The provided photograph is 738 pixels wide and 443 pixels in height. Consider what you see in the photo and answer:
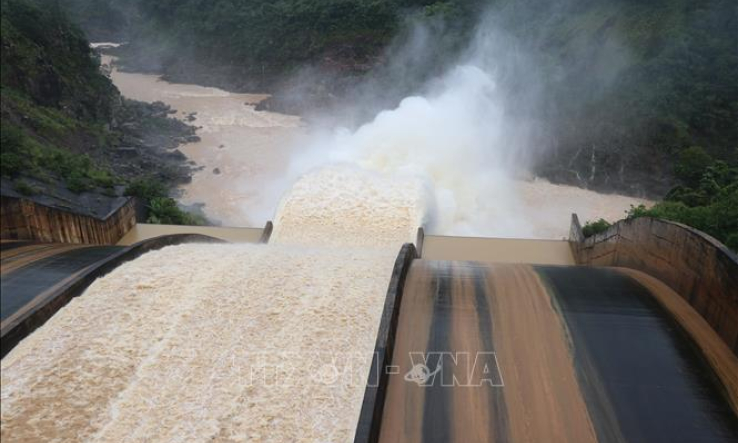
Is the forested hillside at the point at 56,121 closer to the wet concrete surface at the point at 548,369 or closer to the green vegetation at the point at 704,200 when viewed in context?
the wet concrete surface at the point at 548,369

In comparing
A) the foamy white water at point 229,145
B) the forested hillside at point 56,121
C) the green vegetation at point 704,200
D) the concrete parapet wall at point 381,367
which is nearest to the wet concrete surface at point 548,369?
the concrete parapet wall at point 381,367

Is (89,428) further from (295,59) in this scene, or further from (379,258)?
(295,59)

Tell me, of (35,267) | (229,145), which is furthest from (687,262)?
(229,145)

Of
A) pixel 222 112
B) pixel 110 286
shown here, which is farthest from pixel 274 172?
pixel 110 286

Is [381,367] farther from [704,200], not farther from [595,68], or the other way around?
[595,68]

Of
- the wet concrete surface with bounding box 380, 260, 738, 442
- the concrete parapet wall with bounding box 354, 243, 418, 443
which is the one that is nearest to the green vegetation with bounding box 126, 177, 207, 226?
the concrete parapet wall with bounding box 354, 243, 418, 443

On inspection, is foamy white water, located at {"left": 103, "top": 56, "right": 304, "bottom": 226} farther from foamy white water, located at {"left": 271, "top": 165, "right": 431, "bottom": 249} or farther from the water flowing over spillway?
the water flowing over spillway
